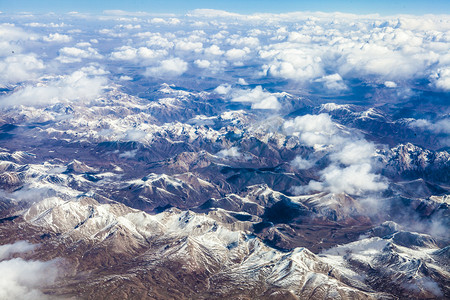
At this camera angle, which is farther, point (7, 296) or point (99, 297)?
point (99, 297)

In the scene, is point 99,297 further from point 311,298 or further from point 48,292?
point 311,298

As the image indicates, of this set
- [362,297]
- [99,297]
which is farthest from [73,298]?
[362,297]

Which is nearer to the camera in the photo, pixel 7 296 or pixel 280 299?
pixel 7 296

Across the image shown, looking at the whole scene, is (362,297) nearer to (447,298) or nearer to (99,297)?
(447,298)

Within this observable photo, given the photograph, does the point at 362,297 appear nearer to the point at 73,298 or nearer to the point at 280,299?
the point at 280,299

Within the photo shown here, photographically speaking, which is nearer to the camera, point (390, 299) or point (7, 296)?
point (7, 296)

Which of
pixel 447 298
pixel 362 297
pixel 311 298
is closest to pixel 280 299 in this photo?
pixel 311 298

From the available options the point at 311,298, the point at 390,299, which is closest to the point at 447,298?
the point at 390,299
